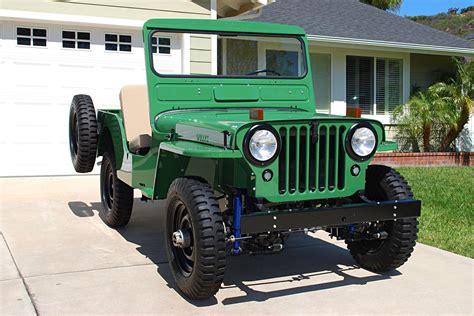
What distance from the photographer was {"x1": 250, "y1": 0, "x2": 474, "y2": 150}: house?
12.5 m

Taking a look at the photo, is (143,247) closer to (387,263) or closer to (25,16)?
(387,263)

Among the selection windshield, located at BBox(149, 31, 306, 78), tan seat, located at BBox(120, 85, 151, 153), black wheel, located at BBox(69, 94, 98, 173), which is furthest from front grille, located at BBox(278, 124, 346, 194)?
A: black wheel, located at BBox(69, 94, 98, 173)

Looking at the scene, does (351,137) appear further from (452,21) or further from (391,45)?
(452,21)

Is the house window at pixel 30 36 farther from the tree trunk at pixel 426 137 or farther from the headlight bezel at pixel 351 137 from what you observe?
the tree trunk at pixel 426 137

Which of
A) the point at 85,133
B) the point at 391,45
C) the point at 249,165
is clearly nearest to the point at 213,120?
the point at 249,165

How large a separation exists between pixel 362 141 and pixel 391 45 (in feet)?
31.0

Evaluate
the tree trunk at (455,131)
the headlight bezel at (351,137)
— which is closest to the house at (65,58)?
the tree trunk at (455,131)

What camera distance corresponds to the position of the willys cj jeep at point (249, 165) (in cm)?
337

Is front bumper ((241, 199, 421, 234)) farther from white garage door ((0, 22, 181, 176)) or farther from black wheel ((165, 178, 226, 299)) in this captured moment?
white garage door ((0, 22, 181, 176))

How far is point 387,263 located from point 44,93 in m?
6.84

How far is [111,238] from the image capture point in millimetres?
5316

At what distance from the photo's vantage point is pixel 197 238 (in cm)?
333

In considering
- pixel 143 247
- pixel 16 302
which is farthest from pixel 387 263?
pixel 16 302

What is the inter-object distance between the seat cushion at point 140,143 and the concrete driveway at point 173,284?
0.88 m
